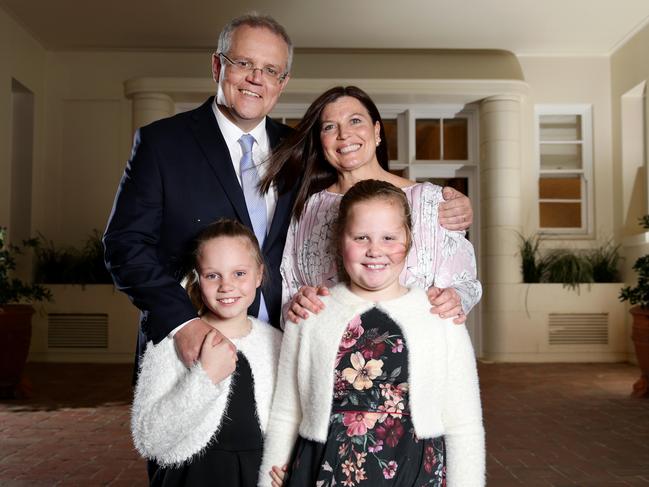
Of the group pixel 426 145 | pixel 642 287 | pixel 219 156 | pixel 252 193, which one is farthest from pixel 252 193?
pixel 426 145

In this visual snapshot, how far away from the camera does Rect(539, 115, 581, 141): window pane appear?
29.5 ft

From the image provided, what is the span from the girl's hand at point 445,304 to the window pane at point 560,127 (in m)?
7.72

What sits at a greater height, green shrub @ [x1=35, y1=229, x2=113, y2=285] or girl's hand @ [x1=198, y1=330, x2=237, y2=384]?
green shrub @ [x1=35, y1=229, x2=113, y2=285]

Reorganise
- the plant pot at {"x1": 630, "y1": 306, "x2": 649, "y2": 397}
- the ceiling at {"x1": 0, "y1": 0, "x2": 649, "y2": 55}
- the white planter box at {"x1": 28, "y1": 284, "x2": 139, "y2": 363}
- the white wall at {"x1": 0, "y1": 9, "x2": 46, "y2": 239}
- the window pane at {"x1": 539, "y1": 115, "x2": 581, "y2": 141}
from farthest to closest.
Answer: the window pane at {"x1": 539, "y1": 115, "x2": 581, "y2": 141} < the white planter box at {"x1": 28, "y1": 284, "x2": 139, "y2": 363} < the white wall at {"x1": 0, "y1": 9, "x2": 46, "y2": 239} < the ceiling at {"x1": 0, "y1": 0, "x2": 649, "y2": 55} < the plant pot at {"x1": 630, "y1": 306, "x2": 649, "y2": 397}

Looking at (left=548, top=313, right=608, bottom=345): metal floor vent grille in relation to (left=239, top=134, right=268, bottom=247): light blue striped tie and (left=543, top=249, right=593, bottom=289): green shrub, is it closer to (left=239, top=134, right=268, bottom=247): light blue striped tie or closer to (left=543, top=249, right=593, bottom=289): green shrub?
(left=543, top=249, right=593, bottom=289): green shrub

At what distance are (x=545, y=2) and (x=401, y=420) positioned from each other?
6.59 metres

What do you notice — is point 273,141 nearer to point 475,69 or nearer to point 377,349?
point 377,349

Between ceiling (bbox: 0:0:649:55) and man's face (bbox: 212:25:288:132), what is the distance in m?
5.54

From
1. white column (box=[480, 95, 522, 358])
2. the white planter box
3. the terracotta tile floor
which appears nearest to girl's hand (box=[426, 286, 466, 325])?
the terracotta tile floor

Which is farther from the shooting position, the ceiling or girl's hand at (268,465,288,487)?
the ceiling

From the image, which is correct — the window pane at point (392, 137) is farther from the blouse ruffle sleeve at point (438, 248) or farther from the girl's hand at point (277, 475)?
the girl's hand at point (277, 475)

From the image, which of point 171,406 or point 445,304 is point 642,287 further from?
point 171,406

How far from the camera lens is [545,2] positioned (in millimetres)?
7297

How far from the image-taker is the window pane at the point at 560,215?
8.98m
